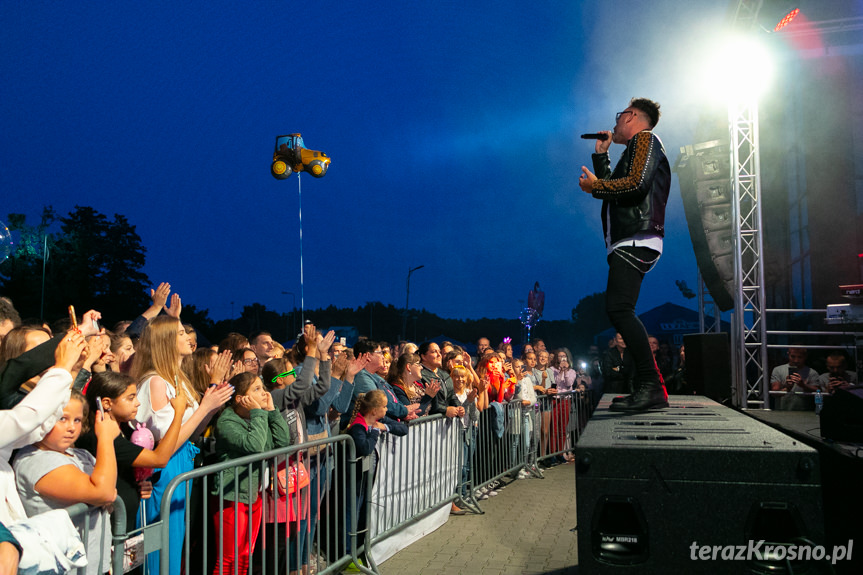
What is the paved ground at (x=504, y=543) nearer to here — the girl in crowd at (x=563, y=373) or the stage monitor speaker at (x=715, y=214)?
the stage monitor speaker at (x=715, y=214)

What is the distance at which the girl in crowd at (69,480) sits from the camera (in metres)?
2.86

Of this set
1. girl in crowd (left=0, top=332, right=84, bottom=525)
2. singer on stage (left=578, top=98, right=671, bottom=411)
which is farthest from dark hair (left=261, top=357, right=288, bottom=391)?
singer on stage (left=578, top=98, right=671, bottom=411)

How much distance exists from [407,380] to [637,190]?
3800 millimetres

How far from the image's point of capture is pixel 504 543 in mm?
6215

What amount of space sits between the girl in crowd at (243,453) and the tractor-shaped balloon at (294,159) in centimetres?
958

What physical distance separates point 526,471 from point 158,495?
22.7 feet

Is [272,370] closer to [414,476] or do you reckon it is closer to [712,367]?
[414,476]

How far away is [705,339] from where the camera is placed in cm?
618

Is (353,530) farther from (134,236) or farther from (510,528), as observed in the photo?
(134,236)

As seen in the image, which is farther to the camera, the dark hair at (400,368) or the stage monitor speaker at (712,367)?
the dark hair at (400,368)

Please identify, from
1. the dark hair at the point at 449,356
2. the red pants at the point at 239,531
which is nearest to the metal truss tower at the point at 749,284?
the dark hair at the point at 449,356

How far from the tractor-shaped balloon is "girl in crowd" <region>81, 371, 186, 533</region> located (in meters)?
10.3

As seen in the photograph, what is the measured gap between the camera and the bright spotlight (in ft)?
29.0

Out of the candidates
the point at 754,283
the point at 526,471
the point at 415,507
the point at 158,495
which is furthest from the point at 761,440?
the point at 526,471
